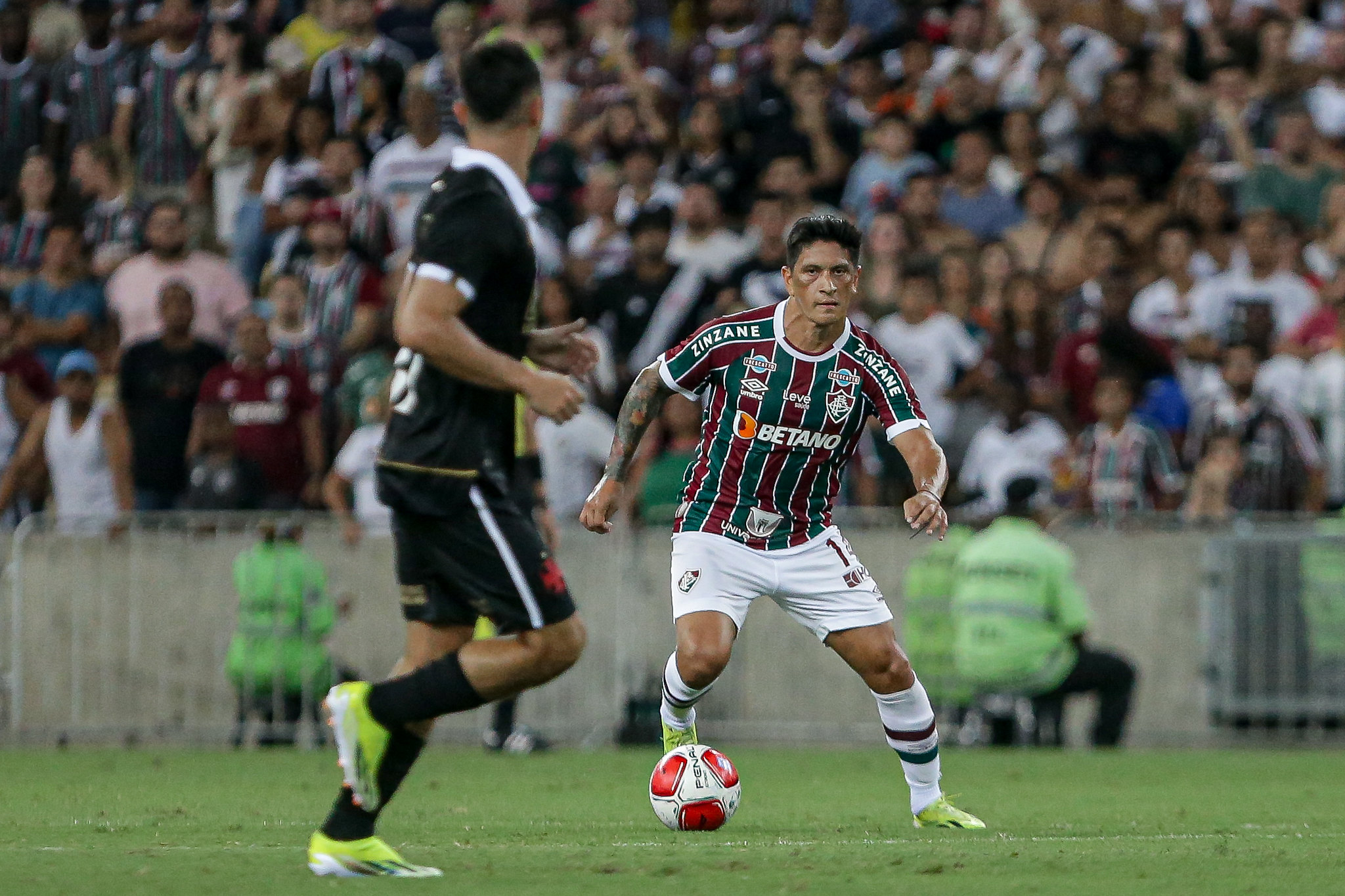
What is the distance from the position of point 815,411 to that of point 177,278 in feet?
30.0

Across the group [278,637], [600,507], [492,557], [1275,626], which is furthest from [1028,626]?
[492,557]

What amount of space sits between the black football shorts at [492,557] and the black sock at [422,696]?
21cm

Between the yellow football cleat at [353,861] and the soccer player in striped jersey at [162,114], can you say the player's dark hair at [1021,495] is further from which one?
the soccer player in striped jersey at [162,114]

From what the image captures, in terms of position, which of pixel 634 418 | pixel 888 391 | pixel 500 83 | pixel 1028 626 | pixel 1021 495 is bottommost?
pixel 1028 626

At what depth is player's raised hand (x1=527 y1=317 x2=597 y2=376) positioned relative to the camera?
6.33m

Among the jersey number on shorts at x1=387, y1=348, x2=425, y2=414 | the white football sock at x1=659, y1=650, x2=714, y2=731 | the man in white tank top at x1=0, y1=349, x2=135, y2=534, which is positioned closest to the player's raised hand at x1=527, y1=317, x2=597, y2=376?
the jersey number on shorts at x1=387, y1=348, x2=425, y2=414

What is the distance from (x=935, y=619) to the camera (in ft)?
46.6

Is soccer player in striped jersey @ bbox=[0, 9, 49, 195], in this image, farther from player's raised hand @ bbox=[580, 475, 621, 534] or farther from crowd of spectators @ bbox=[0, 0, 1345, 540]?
player's raised hand @ bbox=[580, 475, 621, 534]

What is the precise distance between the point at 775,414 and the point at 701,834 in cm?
176

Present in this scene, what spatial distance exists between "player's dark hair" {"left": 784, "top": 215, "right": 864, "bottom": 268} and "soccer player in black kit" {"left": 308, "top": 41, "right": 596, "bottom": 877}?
227 centimetres

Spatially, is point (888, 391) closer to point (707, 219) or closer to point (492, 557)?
point (492, 557)

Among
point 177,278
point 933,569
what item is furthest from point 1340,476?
point 177,278

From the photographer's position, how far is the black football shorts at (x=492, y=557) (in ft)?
19.8

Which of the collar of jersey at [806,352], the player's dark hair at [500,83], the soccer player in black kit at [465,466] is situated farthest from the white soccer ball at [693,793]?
the player's dark hair at [500,83]
